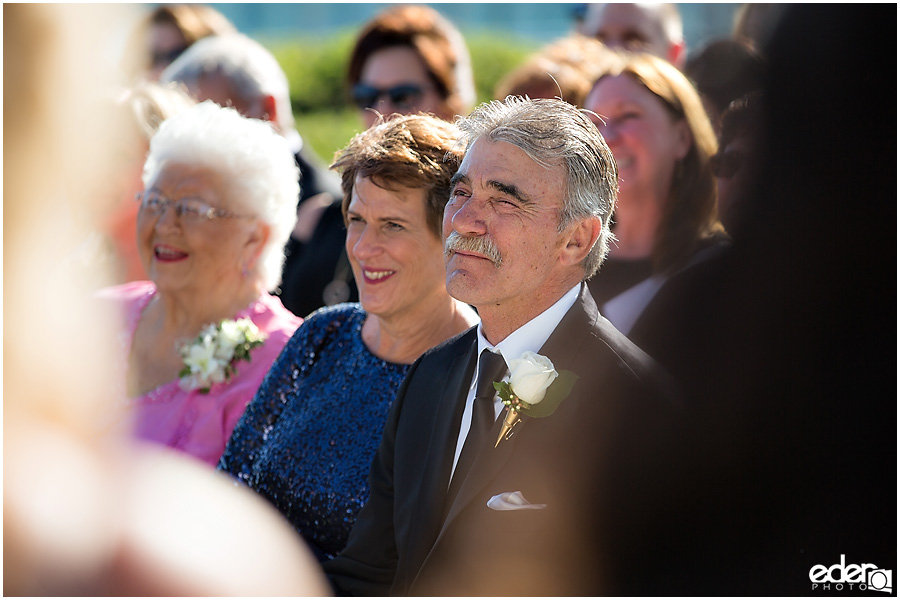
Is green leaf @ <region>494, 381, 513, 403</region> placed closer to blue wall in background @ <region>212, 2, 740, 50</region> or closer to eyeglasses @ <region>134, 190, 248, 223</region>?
A: eyeglasses @ <region>134, 190, 248, 223</region>

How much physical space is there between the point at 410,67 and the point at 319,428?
8.85 ft

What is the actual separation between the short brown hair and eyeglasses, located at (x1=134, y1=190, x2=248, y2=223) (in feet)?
3.39

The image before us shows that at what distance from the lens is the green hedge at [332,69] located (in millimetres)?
13609

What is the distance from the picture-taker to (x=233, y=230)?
4047mm

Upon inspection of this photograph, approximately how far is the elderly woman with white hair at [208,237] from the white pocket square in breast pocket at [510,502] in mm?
1759

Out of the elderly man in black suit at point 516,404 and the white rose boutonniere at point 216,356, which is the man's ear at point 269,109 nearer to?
the white rose boutonniere at point 216,356

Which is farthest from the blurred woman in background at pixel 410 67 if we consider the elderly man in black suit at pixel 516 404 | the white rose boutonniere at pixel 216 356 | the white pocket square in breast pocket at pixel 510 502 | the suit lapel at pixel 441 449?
the white pocket square in breast pocket at pixel 510 502

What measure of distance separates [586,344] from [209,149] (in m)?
2.25

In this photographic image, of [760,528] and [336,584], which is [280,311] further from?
[760,528]

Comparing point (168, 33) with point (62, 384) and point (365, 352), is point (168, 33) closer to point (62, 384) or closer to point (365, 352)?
point (365, 352)

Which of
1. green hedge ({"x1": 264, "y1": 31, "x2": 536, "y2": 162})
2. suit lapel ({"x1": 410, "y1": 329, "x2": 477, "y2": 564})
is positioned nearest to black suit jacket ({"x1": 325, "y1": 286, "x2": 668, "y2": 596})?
suit lapel ({"x1": 410, "y1": 329, "x2": 477, "y2": 564})

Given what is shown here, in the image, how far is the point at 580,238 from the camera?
2541 millimetres
